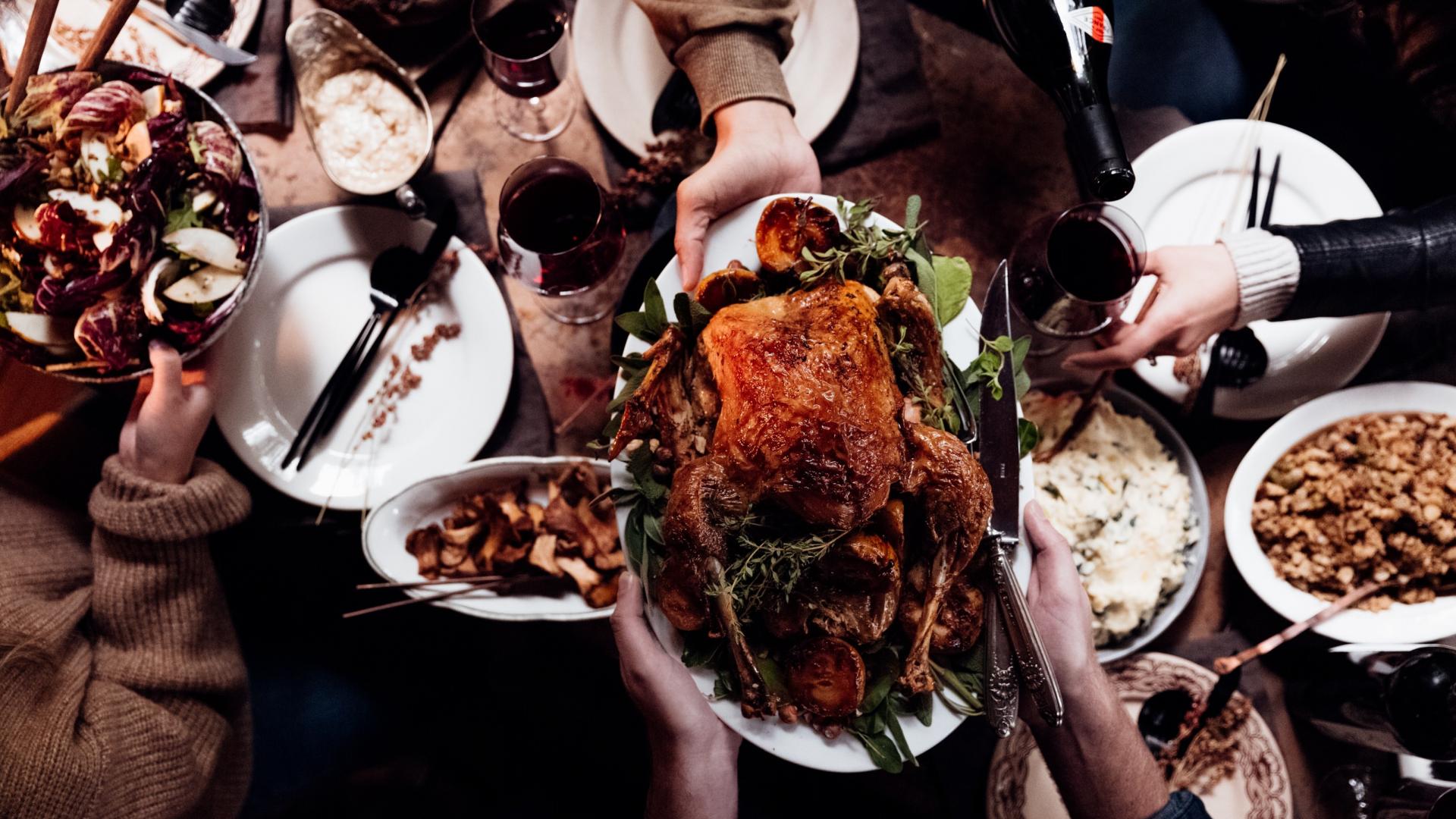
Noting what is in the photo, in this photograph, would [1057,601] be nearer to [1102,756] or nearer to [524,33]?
[1102,756]

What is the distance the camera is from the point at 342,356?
180cm

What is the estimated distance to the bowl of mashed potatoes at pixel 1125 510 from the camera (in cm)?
169

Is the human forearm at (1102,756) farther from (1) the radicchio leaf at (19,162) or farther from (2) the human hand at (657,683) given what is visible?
(1) the radicchio leaf at (19,162)

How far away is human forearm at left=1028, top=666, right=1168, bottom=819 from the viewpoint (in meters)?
1.55

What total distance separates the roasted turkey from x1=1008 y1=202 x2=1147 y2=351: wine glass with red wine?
0.41 meters

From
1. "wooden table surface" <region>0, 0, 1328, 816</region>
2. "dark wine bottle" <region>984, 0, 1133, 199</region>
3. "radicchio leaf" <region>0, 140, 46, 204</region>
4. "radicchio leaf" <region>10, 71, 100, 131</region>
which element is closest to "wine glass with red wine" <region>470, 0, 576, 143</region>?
"wooden table surface" <region>0, 0, 1328, 816</region>

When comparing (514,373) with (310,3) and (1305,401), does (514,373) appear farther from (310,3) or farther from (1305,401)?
(1305,401)

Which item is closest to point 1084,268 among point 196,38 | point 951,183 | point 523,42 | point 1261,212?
point 951,183

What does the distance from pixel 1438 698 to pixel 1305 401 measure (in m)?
0.64

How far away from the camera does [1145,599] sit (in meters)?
1.68

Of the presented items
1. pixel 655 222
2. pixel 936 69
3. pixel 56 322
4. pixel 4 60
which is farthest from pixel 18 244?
pixel 936 69

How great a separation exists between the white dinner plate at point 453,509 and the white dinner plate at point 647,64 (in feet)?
2.53

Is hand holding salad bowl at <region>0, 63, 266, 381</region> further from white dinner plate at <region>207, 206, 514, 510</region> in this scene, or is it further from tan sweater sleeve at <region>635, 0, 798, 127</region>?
tan sweater sleeve at <region>635, 0, 798, 127</region>

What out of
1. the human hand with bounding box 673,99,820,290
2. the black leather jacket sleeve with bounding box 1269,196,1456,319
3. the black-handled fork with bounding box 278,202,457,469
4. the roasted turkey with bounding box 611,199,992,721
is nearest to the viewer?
the roasted turkey with bounding box 611,199,992,721
